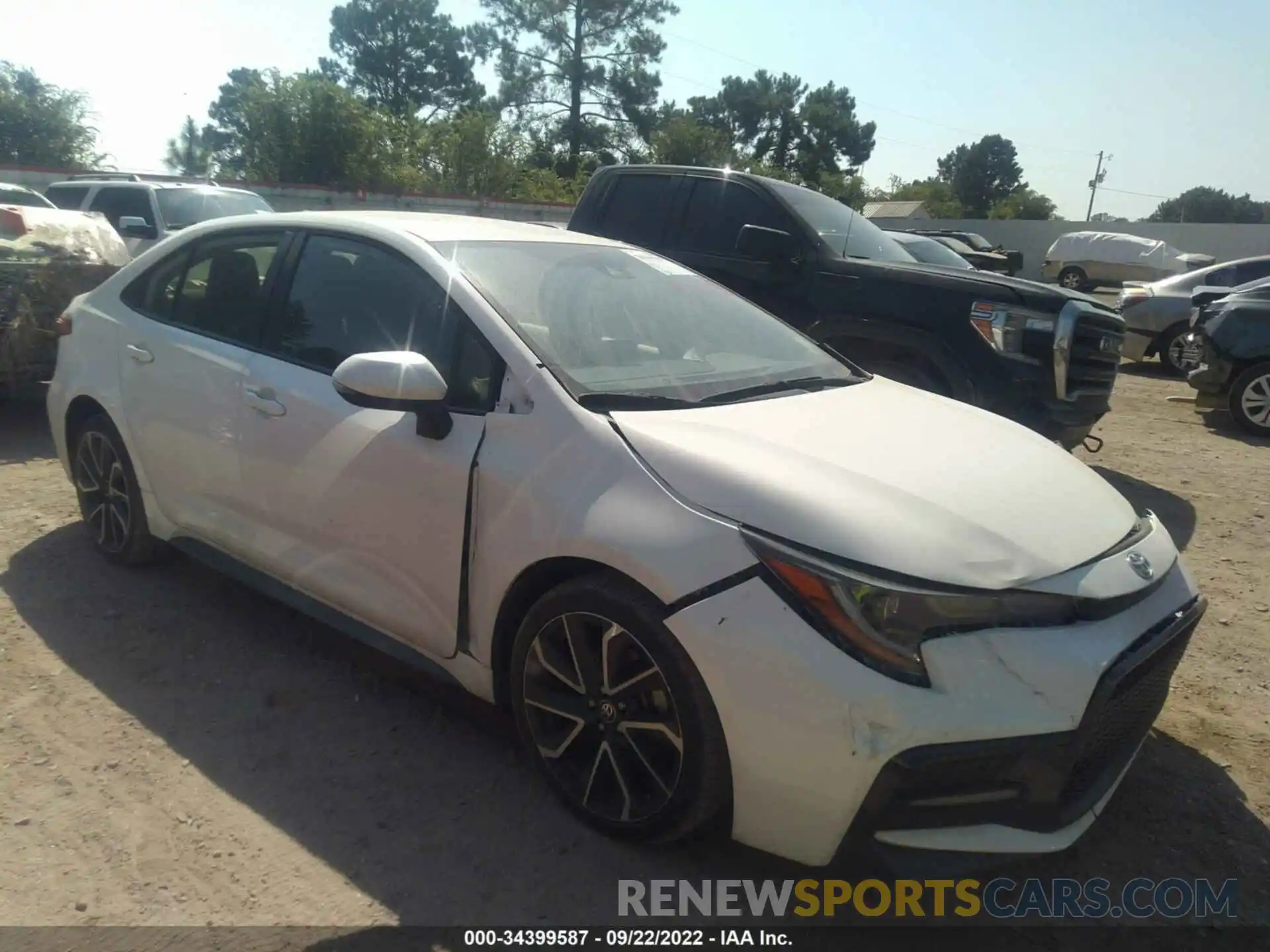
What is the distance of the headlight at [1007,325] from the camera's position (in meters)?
5.64

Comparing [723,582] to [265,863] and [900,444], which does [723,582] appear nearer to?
[900,444]

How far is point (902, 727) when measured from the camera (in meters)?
2.11

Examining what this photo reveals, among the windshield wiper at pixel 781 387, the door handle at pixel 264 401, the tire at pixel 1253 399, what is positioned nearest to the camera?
the windshield wiper at pixel 781 387

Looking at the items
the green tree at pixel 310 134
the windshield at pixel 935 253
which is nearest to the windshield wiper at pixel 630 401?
the windshield at pixel 935 253

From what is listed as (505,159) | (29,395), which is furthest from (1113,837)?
(505,159)

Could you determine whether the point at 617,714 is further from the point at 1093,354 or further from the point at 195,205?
the point at 195,205

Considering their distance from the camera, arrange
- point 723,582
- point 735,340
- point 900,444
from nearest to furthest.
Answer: point 723,582 < point 900,444 < point 735,340

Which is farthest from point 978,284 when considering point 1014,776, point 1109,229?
point 1109,229

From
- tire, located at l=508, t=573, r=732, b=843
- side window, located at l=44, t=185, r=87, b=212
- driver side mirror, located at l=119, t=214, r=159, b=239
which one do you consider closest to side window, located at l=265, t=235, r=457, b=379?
tire, located at l=508, t=573, r=732, b=843

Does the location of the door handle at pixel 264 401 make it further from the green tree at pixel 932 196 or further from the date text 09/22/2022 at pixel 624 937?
the green tree at pixel 932 196

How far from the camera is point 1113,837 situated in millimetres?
2818

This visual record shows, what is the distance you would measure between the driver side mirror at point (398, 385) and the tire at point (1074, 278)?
108 feet

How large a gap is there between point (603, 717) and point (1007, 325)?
13.2ft

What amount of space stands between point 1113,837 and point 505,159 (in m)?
34.9
